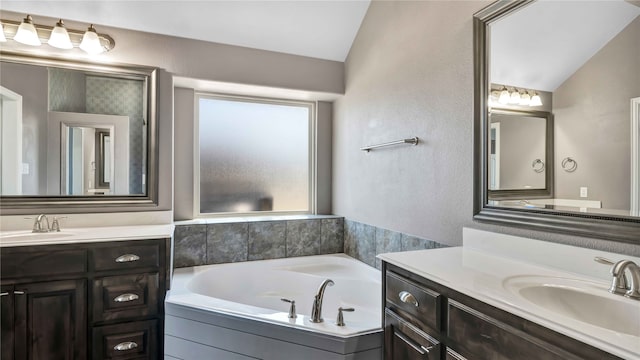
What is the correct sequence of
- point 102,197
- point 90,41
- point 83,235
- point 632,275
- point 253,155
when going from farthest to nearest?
point 253,155
point 102,197
point 90,41
point 83,235
point 632,275

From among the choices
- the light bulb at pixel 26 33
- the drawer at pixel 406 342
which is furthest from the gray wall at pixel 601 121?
the light bulb at pixel 26 33

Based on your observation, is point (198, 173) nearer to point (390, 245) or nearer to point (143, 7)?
point (143, 7)

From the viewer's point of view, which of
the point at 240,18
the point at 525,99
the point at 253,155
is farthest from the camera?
the point at 253,155

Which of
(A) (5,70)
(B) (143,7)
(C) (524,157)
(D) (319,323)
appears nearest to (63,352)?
(D) (319,323)

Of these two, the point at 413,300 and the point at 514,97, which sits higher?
the point at 514,97

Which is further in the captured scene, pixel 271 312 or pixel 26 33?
pixel 26 33

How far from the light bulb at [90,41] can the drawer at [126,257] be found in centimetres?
134

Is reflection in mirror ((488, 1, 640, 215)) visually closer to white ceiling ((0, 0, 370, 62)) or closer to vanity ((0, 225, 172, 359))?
white ceiling ((0, 0, 370, 62))

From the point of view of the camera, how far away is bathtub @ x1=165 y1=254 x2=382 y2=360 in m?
1.63

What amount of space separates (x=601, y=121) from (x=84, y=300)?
259cm

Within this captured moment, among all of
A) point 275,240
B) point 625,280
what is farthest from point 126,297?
point 625,280

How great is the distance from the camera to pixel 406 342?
4.35 ft

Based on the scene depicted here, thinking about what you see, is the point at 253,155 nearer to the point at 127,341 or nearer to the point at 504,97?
the point at 127,341

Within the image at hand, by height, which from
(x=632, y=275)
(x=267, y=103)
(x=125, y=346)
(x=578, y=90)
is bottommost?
(x=125, y=346)
